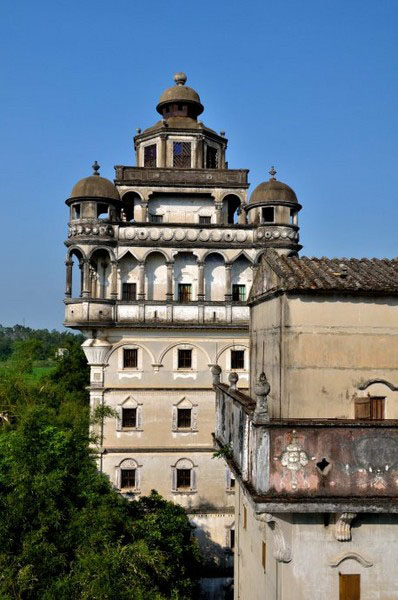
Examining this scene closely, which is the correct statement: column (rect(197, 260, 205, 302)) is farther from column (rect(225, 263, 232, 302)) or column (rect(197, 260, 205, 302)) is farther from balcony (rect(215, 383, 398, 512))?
balcony (rect(215, 383, 398, 512))

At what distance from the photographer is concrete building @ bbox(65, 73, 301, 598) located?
93.0 ft

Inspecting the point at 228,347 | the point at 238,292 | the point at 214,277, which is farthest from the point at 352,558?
the point at 214,277

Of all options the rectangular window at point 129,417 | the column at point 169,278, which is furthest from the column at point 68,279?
the rectangular window at point 129,417

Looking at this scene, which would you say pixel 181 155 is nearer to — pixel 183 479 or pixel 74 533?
pixel 183 479

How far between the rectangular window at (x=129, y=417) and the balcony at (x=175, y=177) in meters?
12.7

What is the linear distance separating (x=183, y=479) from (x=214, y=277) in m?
10.9

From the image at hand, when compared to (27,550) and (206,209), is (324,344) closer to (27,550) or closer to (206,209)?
(27,550)

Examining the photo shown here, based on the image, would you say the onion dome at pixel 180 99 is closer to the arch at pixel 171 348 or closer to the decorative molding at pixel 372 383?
the arch at pixel 171 348

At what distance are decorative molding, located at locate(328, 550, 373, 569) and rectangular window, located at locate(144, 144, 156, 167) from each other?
28.1 metres

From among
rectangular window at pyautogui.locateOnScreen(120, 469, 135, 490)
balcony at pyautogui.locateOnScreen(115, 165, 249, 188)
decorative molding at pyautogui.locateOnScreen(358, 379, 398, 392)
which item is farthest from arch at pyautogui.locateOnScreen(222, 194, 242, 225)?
decorative molding at pyautogui.locateOnScreen(358, 379, 398, 392)

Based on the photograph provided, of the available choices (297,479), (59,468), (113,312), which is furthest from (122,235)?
(297,479)

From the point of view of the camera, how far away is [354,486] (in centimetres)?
856

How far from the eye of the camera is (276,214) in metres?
29.5

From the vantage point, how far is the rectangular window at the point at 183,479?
1128 inches
